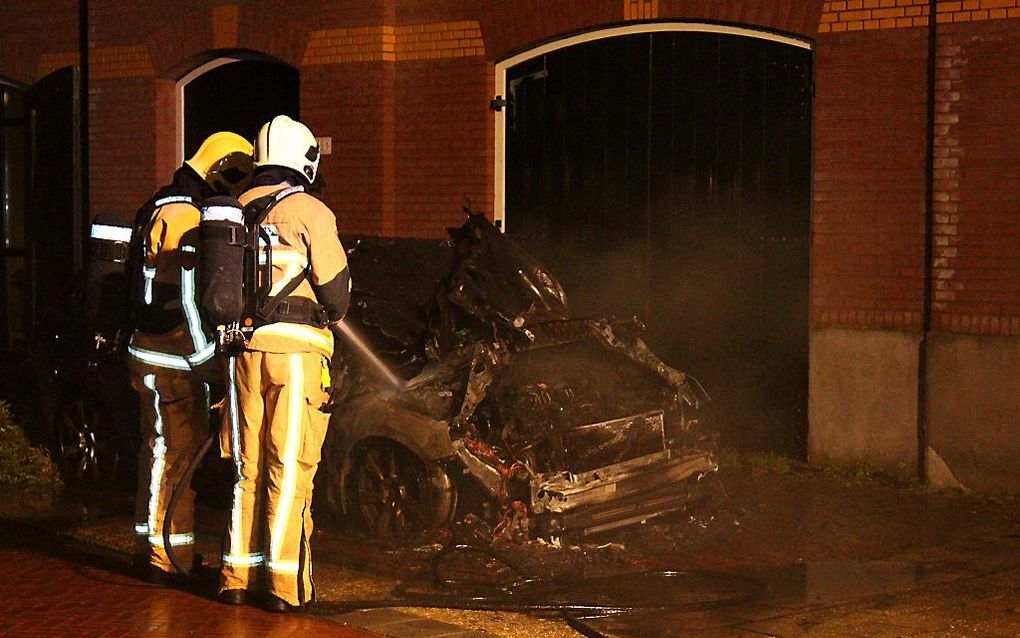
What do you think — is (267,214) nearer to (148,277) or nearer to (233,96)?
(148,277)

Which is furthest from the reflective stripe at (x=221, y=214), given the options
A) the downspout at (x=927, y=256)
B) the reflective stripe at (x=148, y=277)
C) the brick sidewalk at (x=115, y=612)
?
the downspout at (x=927, y=256)

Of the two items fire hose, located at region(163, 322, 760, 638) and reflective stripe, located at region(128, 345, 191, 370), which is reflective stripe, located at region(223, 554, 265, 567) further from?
reflective stripe, located at region(128, 345, 191, 370)

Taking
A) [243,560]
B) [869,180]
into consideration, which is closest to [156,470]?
[243,560]

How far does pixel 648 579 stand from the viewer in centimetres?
724

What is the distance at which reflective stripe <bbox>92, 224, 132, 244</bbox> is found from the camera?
7.39 meters

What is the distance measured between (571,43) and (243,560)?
6.34 meters

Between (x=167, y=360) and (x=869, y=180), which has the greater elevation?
(x=869, y=180)

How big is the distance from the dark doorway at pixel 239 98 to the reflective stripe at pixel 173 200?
6583 mm

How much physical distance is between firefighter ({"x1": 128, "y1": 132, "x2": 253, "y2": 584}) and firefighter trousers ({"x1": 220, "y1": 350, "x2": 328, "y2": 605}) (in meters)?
0.44

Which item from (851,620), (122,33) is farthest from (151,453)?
(122,33)

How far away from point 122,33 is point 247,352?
347 inches

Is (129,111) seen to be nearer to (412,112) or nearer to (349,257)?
(412,112)

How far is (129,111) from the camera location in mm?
14242

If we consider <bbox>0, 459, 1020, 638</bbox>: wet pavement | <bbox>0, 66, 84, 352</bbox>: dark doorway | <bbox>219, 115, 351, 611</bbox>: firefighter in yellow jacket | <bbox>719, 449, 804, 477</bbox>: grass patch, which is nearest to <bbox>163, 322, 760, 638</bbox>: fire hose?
<bbox>0, 459, 1020, 638</bbox>: wet pavement
